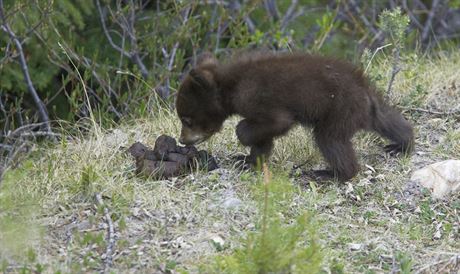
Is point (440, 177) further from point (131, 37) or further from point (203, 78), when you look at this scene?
point (131, 37)

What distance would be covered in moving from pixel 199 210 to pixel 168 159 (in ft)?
2.28

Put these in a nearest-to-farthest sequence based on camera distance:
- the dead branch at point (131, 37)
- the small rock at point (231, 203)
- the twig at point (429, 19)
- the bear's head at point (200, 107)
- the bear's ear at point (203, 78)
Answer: the small rock at point (231, 203), the bear's ear at point (203, 78), the bear's head at point (200, 107), the dead branch at point (131, 37), the twig at point (429, 19)

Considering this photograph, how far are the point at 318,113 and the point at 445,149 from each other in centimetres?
130

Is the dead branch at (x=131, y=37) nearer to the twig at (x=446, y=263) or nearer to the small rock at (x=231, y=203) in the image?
the small rock at (x=231, y=203)

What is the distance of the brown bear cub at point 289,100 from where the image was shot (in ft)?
20.7

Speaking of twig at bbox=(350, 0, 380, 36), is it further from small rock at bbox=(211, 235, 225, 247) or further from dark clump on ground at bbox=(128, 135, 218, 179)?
small rock at bbox=(211, 235, 225, 247)

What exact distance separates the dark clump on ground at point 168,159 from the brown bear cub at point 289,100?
0.97 feet

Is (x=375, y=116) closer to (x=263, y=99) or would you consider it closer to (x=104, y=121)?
(x=263, y=99)

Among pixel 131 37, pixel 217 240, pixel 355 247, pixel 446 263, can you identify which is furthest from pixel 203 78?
pixel 131 37

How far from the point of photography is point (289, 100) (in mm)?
6312

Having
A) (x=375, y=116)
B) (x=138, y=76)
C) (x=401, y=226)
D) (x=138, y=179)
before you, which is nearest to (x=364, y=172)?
(x=375, y=116)

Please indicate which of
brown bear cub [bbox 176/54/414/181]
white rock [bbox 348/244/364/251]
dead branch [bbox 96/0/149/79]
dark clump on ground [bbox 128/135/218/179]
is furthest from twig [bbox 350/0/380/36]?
white rock [bbox 348/244/364/251]

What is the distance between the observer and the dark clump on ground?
20.6ft

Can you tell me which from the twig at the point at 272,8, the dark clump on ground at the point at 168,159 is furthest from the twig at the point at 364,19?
the dark clump on ground at the point at 168,159
